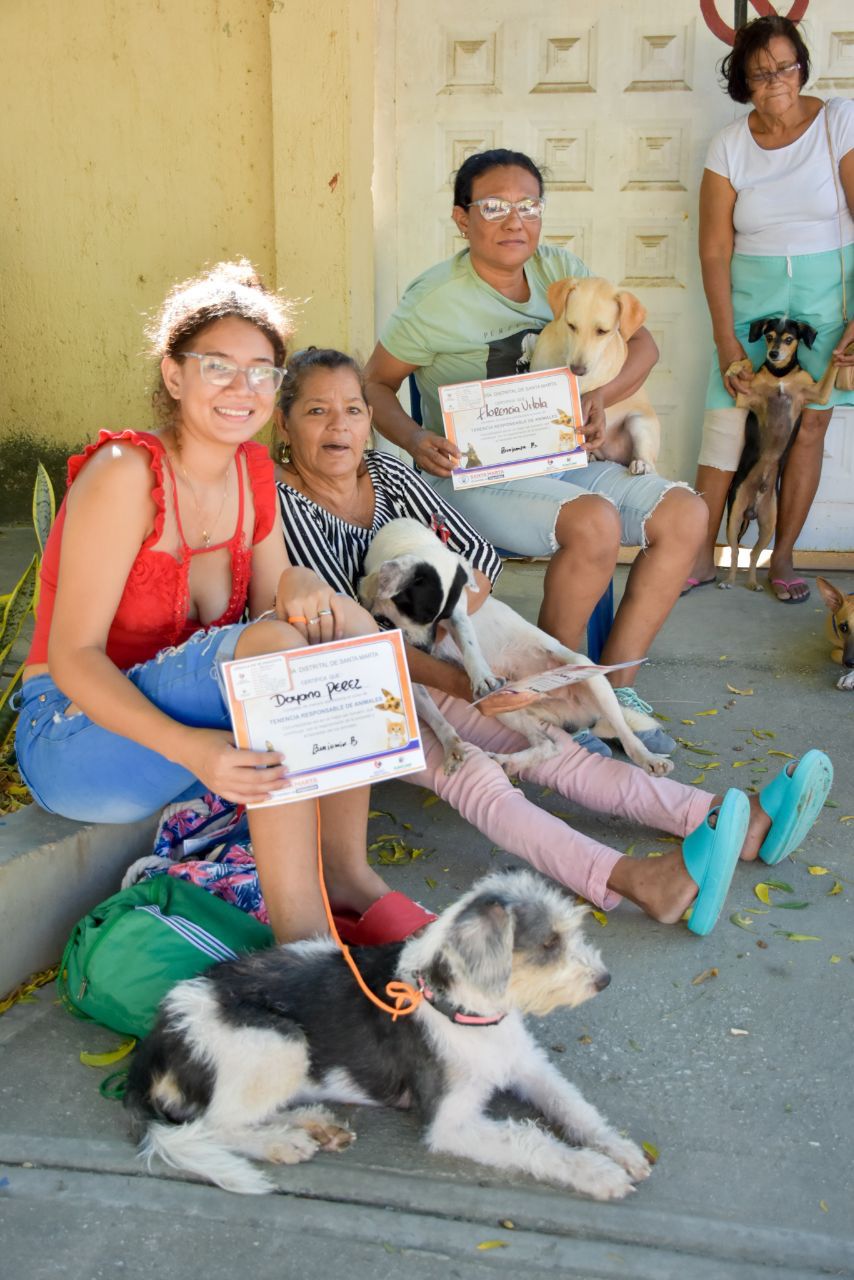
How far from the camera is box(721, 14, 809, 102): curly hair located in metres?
4.96

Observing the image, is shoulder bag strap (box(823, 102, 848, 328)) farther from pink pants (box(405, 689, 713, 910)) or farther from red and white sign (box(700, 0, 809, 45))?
pink pants (box(405, 689, 713, 910))

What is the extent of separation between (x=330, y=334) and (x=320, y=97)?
3.48 ft

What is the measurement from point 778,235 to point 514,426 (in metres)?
2.37

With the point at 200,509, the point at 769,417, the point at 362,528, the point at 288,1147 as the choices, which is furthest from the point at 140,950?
the point at 769,417

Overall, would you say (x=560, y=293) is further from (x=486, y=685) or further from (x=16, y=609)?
(x=16, y=609)

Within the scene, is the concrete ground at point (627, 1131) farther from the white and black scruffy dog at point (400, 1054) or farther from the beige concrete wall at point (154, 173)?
the beige concrete wall at point (154, 173)

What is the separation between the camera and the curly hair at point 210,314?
2574 millimetres

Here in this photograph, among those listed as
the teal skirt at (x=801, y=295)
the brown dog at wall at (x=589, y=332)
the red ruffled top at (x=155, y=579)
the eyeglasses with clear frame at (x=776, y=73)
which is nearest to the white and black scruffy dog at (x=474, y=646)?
the red ruffled top at (x=155, y=579)

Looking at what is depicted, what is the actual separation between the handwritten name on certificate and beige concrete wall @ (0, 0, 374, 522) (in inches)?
143

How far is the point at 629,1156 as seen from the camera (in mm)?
2057

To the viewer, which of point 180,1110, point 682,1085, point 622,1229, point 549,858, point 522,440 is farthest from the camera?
point 522,440

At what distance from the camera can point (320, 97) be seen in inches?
209

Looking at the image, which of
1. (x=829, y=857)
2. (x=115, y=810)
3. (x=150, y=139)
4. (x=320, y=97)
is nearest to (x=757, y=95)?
(x=320, y=97)

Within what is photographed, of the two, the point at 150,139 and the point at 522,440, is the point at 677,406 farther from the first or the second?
the point at 150,139
